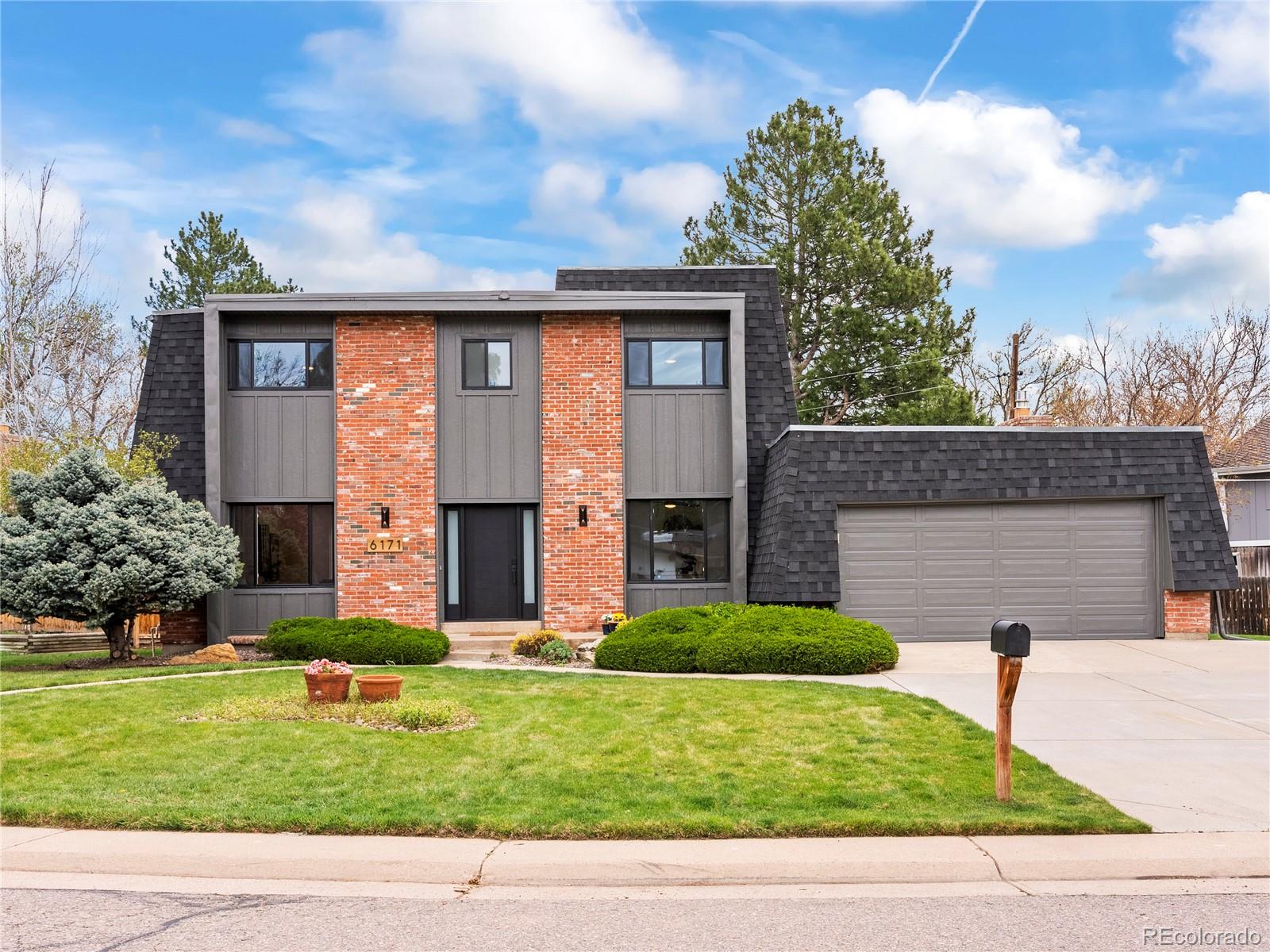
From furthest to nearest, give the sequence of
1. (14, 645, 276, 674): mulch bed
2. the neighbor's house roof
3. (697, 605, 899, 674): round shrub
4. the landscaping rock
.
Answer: the neighbor's house roof < the landscaping rock < (14, 645, 276, 674): mulch bed < (697, 605, 899, 674): round shrub

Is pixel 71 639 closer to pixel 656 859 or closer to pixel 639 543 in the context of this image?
pixel 639 543

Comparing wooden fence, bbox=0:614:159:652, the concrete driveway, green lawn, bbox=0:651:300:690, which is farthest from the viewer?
wooden fence, bbox=0:614:159:652

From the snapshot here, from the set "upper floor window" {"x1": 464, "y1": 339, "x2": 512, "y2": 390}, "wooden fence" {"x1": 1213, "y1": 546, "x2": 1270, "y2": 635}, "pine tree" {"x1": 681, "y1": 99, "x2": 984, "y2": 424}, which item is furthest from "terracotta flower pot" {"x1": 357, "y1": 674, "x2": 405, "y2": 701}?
"pine tree" {"x1": 681, "y1": 99, "x2": 984, "y2": 424}

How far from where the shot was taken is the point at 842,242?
27.7m

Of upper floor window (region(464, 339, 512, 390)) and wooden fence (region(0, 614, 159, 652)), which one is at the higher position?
upper floor window (region(464, 339, 512, 390))

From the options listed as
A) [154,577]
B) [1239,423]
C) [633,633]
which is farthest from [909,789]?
[1239,423]

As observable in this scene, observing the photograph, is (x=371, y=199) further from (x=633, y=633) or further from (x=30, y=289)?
(x=633, y=633)

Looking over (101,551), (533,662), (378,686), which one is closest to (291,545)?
(101,551)

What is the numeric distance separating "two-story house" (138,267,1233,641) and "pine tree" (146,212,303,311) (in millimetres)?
18857

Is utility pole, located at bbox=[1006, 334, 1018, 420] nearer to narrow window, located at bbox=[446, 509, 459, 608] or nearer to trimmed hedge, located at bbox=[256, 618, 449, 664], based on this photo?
narrow window, located at bbox=[446, 509, 459, 608]

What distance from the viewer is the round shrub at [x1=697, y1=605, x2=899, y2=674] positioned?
1247 cm

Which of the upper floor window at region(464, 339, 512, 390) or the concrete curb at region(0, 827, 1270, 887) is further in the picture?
the upper floor window at region(464, 339, 512, 390)

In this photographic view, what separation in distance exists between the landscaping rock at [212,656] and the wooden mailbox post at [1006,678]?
37.9 ft

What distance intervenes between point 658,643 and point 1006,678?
694 centimetres
